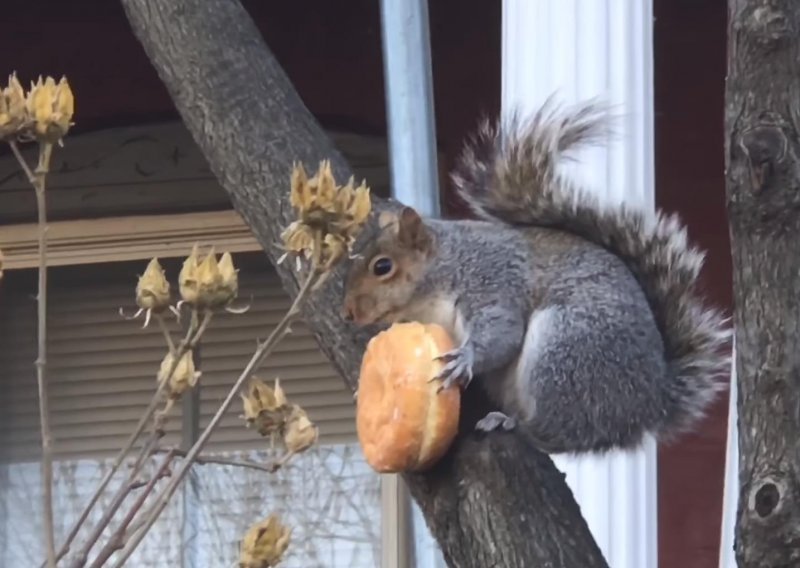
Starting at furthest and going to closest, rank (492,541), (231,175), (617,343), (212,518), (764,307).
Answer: (212,518)
(617,343)
(231,175)
(492,541)
(764,307)

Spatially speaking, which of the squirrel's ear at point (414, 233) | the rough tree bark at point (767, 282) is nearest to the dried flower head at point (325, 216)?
the rough tree bark at point (767, 282)

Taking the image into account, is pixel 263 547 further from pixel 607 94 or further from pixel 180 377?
pixel 607 94

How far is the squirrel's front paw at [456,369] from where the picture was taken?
197 cm

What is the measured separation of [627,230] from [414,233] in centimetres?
30

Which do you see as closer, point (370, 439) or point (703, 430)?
point (370, 439)

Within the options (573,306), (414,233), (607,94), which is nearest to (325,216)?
(573,306)

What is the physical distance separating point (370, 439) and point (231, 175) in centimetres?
41

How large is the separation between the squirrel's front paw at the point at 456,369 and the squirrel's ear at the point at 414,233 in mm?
401

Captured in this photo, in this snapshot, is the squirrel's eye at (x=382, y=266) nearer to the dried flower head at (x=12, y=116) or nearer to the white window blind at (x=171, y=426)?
the dried flower head at (x=12, y=116)

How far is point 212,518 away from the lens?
4.48 m

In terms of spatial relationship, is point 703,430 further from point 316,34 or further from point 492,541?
point 492,541

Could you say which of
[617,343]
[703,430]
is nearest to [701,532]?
[703,430]

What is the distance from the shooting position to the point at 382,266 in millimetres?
2555

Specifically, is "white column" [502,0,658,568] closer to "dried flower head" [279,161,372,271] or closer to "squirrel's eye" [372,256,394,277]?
"squirrel's eye" [372,256,394,277]
